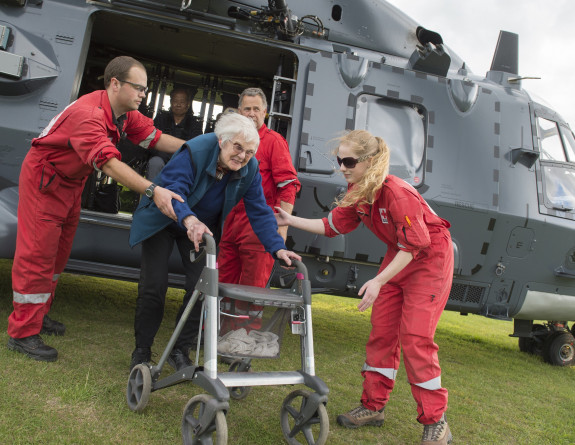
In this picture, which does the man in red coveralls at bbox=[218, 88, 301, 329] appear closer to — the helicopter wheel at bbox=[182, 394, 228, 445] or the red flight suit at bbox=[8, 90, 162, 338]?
the red flight suit at bbox=[8, 90, 162, 338]

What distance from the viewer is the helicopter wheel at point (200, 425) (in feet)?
6.62

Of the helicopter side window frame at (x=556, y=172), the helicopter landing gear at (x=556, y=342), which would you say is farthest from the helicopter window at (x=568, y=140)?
the helicopter landing gear at (x=556, y=342)

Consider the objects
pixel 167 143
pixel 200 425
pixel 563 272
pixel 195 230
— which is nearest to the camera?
pixel 200 425

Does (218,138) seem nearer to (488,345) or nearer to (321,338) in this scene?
(321,338)

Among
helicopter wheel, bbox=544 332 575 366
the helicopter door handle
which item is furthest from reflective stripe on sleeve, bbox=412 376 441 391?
helicopter wheel, bbox=544 332 575 366

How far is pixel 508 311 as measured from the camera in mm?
4770

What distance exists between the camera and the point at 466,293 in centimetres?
462

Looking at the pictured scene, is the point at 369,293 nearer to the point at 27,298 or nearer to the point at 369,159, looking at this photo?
the point at 369,159

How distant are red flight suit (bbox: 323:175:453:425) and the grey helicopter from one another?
138cm

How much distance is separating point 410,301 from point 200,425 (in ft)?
4.06

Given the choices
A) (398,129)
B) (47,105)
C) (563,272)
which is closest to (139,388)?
(47,105)

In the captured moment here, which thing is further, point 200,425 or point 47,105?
point 47,105

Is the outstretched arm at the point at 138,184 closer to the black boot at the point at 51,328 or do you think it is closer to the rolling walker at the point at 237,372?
the rolling walker at the point at 237,372

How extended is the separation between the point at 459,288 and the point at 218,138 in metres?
2.82
